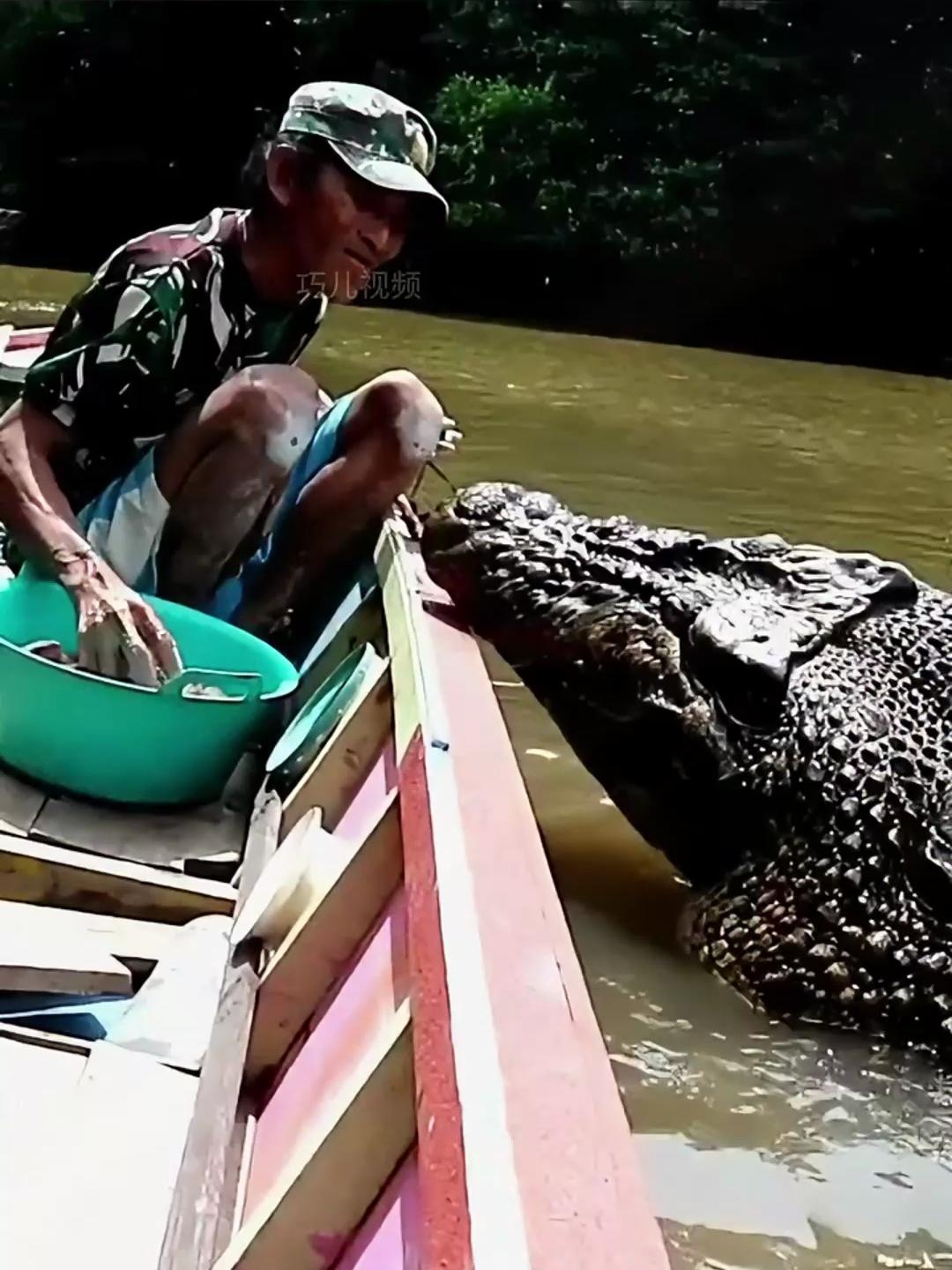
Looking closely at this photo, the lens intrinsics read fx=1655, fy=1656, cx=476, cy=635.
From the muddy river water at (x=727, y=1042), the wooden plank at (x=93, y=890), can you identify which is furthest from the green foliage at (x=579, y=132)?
the wooden plank at (x=93, y=890)

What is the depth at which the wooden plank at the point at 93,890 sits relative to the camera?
7.39 feet

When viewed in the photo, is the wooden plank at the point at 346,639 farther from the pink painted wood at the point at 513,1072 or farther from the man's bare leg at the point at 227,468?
the pink painted wood at the point at 513,1072

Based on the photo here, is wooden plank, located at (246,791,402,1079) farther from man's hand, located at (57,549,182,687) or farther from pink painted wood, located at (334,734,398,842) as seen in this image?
man's hand, located at (57,549,182,687)

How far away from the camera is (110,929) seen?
2150mm

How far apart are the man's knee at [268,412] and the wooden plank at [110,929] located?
0.96m

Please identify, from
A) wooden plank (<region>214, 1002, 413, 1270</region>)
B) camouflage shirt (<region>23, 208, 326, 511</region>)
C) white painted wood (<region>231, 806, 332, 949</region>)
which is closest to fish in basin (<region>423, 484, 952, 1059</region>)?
camouflage shirt (<region>23, 208, 326, 511</region>)

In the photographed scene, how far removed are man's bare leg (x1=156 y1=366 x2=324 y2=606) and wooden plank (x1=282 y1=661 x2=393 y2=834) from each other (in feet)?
2.14

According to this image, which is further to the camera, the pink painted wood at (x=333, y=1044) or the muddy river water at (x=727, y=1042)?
the muddy river water at (x=727, y=1042)

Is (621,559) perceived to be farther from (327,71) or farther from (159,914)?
(327,71)

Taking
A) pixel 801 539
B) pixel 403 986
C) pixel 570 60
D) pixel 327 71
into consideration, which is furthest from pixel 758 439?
pixel 327 71

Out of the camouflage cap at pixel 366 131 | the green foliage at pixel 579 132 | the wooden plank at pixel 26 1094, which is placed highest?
the camouflage cap at pixel 366 131

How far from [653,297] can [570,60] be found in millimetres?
3212

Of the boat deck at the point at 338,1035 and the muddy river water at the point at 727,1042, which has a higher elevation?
the boat deck at the point at 338,1035

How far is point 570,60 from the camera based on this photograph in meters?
19.3
